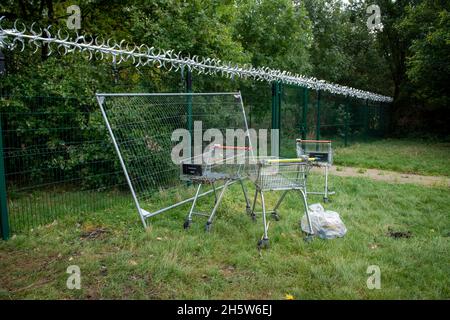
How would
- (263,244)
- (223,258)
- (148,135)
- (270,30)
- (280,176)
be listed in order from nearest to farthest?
1. (223,258)
2. (263,244)
3. (280,176)
4. (148,135)
5. (270,30)

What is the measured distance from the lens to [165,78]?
7.33 m

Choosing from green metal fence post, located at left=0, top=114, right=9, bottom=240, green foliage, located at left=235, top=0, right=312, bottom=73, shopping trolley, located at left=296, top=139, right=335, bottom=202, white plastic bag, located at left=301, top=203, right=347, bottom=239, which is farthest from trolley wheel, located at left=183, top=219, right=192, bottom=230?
green foliage, located at left=235, top=0, right=312, bottom=73

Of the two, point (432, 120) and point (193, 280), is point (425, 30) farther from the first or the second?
point (193, 280)

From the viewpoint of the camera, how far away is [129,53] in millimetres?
5422

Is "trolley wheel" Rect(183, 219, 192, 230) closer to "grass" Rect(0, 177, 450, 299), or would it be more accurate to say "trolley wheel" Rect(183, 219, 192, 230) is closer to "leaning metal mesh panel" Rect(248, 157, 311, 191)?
"grass" Rect(0, 177, 450, 299)

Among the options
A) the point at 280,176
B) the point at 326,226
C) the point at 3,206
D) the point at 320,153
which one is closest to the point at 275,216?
the point at 326,226

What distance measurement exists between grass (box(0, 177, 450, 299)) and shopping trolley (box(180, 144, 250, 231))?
29 cm

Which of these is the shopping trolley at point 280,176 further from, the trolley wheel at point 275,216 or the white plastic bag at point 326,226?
the trolley wheel at point 275,216

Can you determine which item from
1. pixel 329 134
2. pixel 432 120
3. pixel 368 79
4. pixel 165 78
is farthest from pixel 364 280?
pixel 368 79

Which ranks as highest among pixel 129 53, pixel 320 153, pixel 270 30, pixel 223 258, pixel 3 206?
pixel 270 30

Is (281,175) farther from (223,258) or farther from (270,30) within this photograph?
(270,30)

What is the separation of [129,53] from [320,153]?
133 inches

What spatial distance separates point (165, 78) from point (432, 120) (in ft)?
60.3

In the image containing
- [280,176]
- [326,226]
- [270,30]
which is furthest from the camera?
[270,30]
